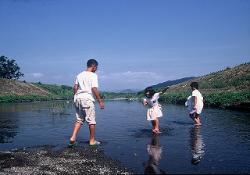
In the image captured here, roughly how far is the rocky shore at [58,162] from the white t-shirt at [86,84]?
156 cm

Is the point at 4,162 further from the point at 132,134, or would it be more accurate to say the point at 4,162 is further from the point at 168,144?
the point at 132,134

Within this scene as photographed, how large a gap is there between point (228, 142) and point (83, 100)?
4.35 metres

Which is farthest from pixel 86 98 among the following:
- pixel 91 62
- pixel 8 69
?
pixel 8 69

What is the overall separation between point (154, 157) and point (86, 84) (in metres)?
3.17

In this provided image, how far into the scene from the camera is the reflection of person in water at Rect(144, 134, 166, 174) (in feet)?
21.5

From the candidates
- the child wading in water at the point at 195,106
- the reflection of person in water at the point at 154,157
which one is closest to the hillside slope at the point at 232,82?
the child wading in water at the point at 195,106

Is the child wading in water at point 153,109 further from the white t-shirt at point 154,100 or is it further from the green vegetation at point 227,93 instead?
the green vegetation at point 227,93

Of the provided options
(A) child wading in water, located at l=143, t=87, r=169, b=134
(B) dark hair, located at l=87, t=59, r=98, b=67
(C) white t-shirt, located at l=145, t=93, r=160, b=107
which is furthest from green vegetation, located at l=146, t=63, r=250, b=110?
(B) dark hair, located at l=87, t=59, r=98, b=67

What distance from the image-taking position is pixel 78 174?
6406 mm

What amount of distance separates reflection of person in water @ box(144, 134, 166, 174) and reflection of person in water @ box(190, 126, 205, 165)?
2.67 ft

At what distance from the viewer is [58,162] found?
24.2 feet

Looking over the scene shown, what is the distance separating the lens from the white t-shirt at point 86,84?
969 centimetres

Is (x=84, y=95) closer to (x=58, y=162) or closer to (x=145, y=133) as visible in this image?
(x=58, y=162)

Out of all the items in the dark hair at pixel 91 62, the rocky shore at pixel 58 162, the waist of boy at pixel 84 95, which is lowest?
the rocky shore at pixel 58 162
